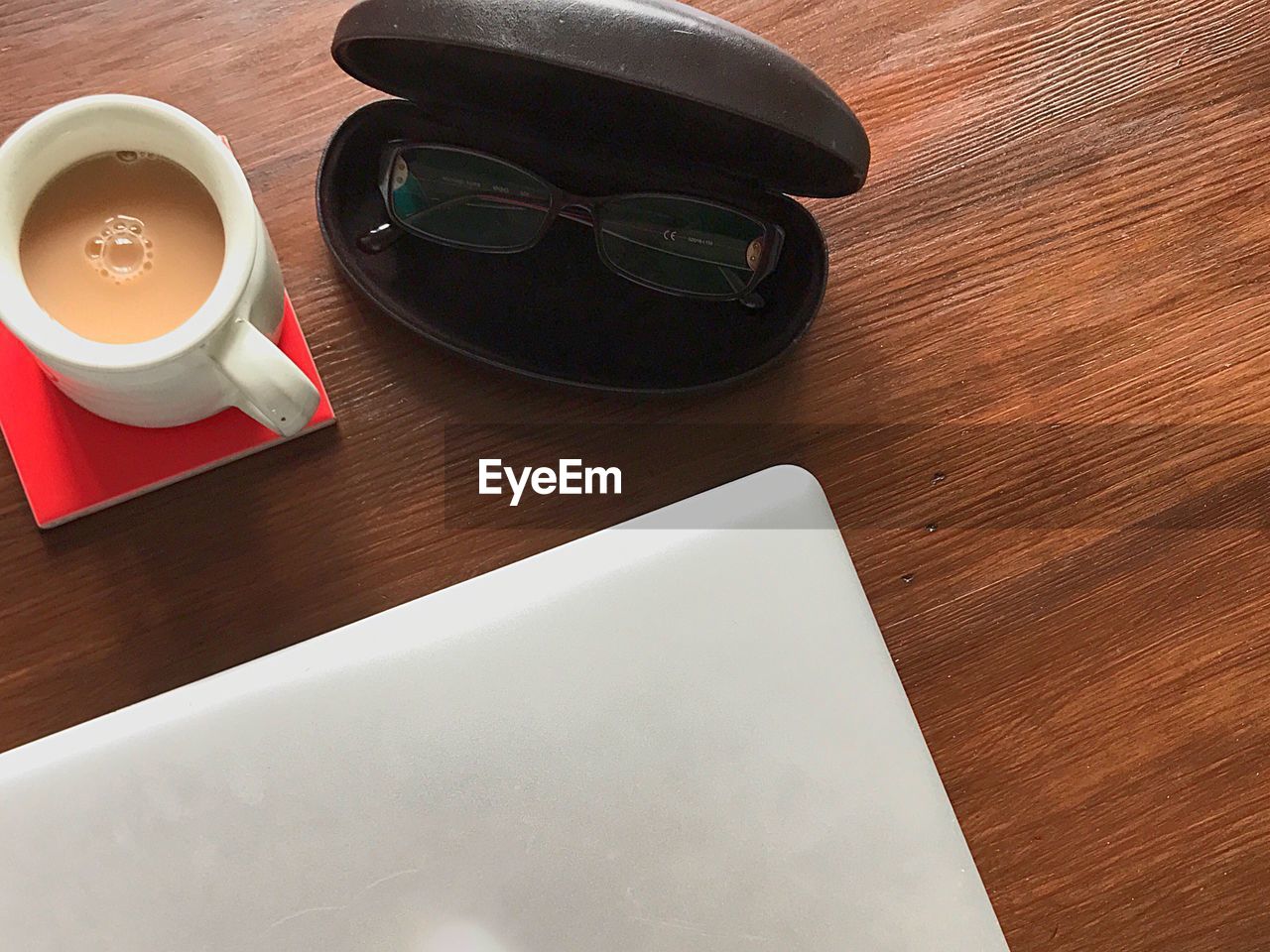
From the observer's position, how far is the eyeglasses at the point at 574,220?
0.47m

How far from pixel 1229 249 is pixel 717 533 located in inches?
13.6

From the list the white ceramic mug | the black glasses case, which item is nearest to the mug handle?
the white ceramic mug

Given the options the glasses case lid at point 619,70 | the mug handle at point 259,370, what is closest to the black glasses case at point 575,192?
the glasses case lid at point 619,70

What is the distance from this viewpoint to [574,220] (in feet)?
1.62

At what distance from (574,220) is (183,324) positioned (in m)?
0.19

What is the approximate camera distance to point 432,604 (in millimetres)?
375

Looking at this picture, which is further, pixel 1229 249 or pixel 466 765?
pixel 1229 249

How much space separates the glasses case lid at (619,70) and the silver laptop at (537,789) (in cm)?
15

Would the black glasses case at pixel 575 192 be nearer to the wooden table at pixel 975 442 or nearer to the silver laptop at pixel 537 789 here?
the wooden table at pixel 975 442

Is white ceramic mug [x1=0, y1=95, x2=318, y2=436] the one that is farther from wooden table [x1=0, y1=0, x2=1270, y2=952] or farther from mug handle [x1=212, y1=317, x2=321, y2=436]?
wooden table [x1=0, y1=0, x2=1270, y2=952]

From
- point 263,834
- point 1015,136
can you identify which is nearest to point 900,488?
point 1015,136

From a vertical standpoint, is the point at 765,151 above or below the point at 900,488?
above

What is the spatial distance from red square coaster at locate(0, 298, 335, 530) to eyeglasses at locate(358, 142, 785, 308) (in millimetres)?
86

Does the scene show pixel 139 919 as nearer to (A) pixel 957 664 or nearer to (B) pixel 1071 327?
(A) pixel 957 664
